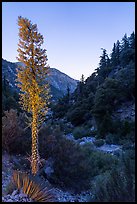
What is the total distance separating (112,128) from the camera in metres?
26.6

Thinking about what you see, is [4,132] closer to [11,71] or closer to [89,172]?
[89,172]

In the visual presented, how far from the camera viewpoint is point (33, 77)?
9531 millimetres

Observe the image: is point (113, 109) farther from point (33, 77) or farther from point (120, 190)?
point (120, 190)

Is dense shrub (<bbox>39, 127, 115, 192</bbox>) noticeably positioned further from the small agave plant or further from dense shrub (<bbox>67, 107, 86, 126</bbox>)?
dense shrub (<bbox>67, 107, 86, 126</bbox>)

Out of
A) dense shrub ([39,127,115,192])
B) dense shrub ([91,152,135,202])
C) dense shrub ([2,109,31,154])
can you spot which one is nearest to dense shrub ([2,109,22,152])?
dense shrub ([2,109,31,154])

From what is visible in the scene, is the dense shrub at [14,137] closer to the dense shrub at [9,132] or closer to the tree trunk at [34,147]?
the dense shrub at [9,132]

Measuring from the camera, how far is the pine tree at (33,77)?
944cm

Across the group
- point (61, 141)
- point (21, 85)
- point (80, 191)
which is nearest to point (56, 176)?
point (80, 191)

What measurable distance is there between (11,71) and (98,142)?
80783 mm

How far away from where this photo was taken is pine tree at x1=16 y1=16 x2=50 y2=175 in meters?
9.44

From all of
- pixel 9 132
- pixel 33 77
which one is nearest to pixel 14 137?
pixel 9 132

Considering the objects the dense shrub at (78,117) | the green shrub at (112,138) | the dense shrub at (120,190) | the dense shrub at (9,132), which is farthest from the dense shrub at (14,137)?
the dense shrub at (78,117)

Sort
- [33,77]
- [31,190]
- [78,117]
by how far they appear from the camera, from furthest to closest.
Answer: [78,117], [33,77], [31,190]

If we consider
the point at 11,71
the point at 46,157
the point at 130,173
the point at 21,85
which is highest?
the point at 11,71
